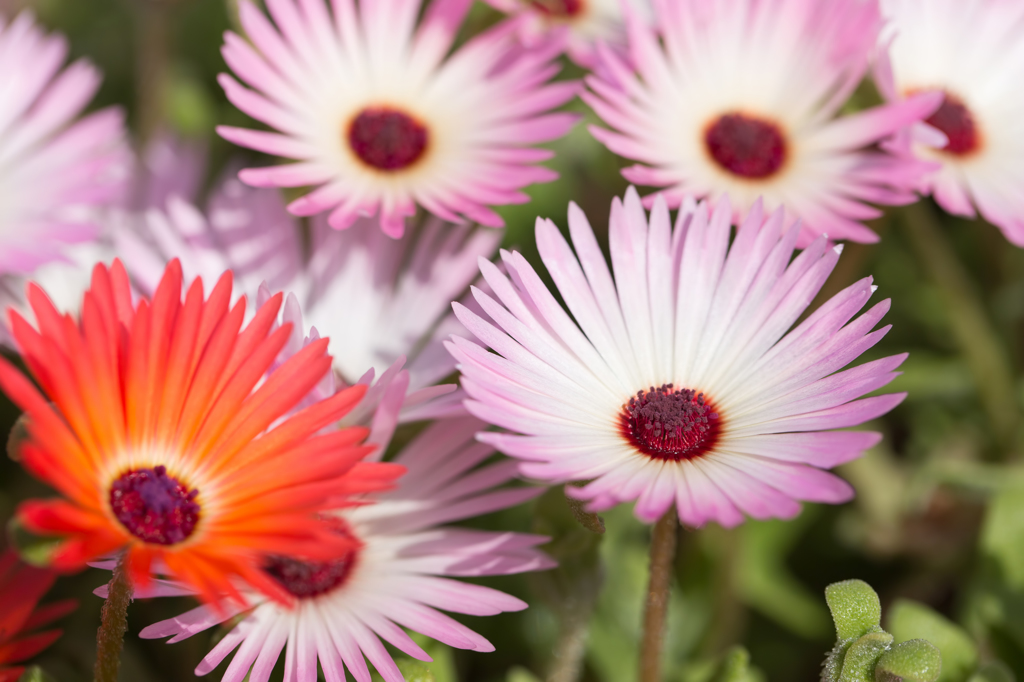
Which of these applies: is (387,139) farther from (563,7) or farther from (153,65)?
(153,65)

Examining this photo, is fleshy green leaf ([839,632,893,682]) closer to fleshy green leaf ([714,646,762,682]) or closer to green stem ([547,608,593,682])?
fleshy green leaf ([714,646,762,682])

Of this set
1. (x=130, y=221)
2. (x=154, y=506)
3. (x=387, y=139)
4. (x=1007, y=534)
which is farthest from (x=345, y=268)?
(x=1007, y=534)

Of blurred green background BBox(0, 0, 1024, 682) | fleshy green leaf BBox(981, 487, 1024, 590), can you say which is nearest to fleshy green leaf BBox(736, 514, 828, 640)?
blurred green background BBox(0, 0, 1024, 682)

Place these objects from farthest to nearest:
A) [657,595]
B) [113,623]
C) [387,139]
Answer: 1. [387,139]
2. [657,595]
3. [113,623]

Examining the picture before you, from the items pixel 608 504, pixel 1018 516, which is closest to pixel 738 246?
pixel 608 504

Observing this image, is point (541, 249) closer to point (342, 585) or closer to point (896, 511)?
point (342, 585)

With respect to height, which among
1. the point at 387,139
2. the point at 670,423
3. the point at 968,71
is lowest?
the point at 670,423

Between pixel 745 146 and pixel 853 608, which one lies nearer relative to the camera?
pixel 853 608
